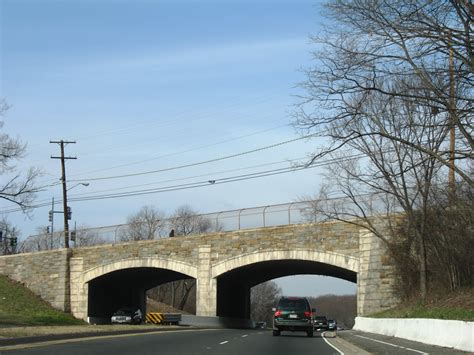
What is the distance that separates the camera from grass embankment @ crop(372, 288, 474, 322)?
23245mm

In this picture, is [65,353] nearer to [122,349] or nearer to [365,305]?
[122,349]

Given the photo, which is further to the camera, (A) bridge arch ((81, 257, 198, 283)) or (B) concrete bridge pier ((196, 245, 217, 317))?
(A) bridge arch ((81, 257, 198, 283))

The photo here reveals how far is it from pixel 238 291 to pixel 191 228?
32.3m

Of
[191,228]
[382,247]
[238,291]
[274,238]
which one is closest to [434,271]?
[382,247]

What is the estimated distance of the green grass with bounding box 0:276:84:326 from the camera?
45.6m

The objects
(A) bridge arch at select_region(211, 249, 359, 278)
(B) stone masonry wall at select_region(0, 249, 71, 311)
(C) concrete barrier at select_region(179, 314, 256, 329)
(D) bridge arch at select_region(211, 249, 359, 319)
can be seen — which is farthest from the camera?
(B) stone masonry wall at select_region(0, 249, 71, 311)

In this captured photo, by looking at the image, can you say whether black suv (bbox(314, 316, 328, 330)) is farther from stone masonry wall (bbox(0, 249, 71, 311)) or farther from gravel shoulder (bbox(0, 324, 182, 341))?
gravel shoulder (bbox(0, 324, 182, 341))

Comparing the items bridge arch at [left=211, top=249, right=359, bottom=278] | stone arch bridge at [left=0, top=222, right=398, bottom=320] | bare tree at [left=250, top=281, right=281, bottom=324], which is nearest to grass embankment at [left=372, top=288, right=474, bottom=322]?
stone arch bridge at [left=0, top=222, right=398, bottom=320]

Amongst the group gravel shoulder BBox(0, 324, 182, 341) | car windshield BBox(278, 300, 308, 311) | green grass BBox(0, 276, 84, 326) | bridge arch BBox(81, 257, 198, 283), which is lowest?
green grass BBox(0, 276, 84, 326)

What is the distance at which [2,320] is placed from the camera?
37531 mm

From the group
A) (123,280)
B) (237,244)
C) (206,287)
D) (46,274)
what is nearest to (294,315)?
(237,244)

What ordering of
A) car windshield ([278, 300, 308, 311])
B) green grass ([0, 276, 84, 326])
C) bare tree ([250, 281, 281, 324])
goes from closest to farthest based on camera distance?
1. car windshield ([278, 300, 308, 311])
2. green grass ([0, 276, 84, 326])
3. bare tree ([250, 281, 281, 324])

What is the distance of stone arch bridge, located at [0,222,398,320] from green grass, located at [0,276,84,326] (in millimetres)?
993

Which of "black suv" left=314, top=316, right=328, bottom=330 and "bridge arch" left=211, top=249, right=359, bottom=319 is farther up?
"bridge arch" left=211, top=249, right=359, bottom=319
